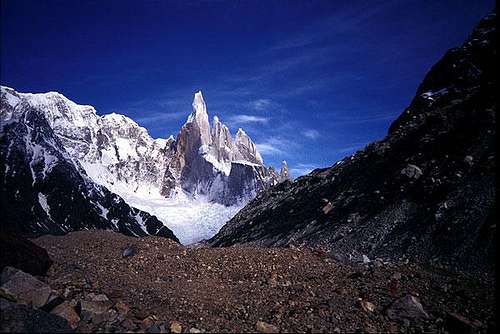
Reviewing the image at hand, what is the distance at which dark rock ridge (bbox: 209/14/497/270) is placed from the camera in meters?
17.5

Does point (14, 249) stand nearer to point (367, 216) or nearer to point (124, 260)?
point (124, 260)

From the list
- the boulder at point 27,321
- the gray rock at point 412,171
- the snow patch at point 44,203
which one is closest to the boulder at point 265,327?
the boulder at point 27,321

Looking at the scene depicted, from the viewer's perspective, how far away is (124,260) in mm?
15117

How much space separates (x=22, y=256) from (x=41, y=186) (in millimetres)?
176903

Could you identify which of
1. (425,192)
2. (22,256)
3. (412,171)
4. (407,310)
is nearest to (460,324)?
(407,310)

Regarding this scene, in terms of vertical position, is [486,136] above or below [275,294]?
above

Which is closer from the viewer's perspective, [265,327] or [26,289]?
[265,327]

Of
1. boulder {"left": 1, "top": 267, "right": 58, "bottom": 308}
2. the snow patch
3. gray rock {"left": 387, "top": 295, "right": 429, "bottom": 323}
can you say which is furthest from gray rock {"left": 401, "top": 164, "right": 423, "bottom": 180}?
the snow patch

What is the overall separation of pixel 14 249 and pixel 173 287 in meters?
5.58

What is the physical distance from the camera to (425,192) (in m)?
22.1

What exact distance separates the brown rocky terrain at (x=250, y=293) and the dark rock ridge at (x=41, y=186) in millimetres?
138640

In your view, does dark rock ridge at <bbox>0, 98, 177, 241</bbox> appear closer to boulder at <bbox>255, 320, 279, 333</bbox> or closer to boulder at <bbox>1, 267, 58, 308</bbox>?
boulder at <bbox>1, 267, 58, 308</bbox>

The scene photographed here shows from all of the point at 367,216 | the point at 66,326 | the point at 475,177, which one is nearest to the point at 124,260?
the point at 66,326

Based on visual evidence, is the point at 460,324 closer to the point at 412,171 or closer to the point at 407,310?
the point at 407,310
